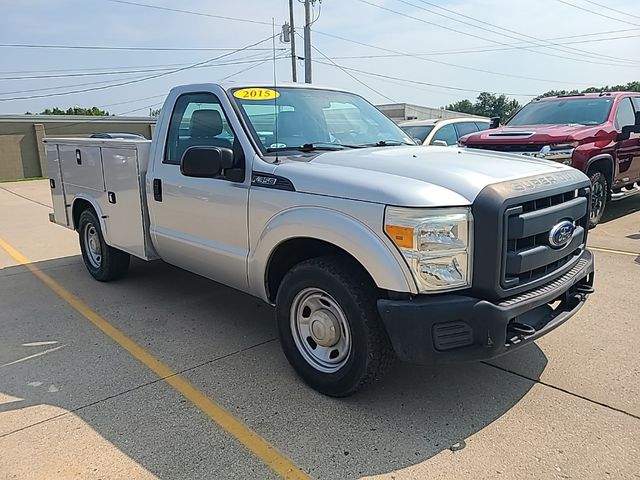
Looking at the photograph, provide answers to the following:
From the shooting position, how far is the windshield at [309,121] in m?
3.95

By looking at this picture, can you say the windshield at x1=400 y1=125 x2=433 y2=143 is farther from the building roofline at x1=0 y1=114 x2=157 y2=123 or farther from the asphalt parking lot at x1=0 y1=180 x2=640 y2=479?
the building roofline at x1=0 y1=114 x2=157 y2=123

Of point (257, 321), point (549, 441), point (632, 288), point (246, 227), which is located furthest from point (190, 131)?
point (632, 288)

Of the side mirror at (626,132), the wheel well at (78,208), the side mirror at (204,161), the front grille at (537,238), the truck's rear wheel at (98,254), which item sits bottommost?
the truck's rear wheel at (98,254)

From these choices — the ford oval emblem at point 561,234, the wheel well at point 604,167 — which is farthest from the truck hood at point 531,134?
the ford oval emblem at point 561,234

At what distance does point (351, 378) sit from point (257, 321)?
1.73 m

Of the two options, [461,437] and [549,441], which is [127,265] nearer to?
[461,437]

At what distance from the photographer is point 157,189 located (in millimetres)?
4629

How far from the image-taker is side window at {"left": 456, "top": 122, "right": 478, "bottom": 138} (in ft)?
37.2

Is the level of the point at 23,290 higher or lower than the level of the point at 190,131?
lower

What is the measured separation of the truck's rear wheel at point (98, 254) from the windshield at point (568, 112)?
7043 millimetres

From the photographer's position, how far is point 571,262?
352 centimetres

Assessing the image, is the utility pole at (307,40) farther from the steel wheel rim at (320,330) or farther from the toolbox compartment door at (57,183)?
the steel wheel rim at (320,330)

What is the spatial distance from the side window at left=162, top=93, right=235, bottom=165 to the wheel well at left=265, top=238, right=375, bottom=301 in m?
0.93

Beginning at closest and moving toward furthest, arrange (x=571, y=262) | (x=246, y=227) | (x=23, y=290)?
(x=571, y=262) → (x=246, y=227) → (x=23, y=290)
